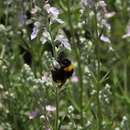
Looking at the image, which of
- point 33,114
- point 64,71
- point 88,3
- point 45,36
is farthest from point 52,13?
point 33,114

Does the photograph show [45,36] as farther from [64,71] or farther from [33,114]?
[33,114]

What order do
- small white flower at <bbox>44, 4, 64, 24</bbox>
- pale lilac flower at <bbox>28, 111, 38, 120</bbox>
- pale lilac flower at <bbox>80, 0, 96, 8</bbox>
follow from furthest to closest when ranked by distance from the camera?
1. pale lilac flower at <bbox>28, 111, 38, 120</bbox>
2. pale lilac flower at <bbox>80, 0, 96, 8</bbox>
3. small white flower at <bbox>44, 4, 64, 24</bbox>

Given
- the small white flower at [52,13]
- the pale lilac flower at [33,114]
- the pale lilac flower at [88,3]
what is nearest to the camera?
the small white flower at [52,13]

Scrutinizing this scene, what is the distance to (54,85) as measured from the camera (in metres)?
2.24

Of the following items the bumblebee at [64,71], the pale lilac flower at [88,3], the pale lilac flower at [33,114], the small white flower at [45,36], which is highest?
the pale lilac flower at [88,3]

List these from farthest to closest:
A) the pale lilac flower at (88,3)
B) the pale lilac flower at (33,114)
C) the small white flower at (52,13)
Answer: the pale lilac flower at (33,114)
the pale lilac flower at (88,3)
the small white flower at (52,13)

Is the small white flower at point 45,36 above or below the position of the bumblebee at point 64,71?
above

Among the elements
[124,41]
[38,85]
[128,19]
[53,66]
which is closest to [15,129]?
[38,85]

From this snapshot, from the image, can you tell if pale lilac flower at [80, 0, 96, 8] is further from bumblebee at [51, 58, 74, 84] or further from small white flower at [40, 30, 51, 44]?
small white flower at [40, 30, 51, 44]

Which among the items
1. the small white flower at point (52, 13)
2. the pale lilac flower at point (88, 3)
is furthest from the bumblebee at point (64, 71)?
the small white flower at point (52, 13)

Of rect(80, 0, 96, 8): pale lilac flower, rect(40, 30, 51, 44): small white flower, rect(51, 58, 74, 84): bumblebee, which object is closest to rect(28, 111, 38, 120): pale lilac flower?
rect(51, 58, 74, 84): bumblebee

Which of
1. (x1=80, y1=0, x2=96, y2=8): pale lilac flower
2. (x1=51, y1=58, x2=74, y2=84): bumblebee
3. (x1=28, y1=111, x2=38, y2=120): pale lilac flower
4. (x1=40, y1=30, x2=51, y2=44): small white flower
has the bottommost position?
(x1=28, y1=111, x2=38, y2=120): pale lilac flower

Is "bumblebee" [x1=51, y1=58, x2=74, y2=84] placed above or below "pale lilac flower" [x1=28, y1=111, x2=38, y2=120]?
above

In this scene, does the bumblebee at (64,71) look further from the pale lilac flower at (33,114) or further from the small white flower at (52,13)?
the small white flower at (52,13)
